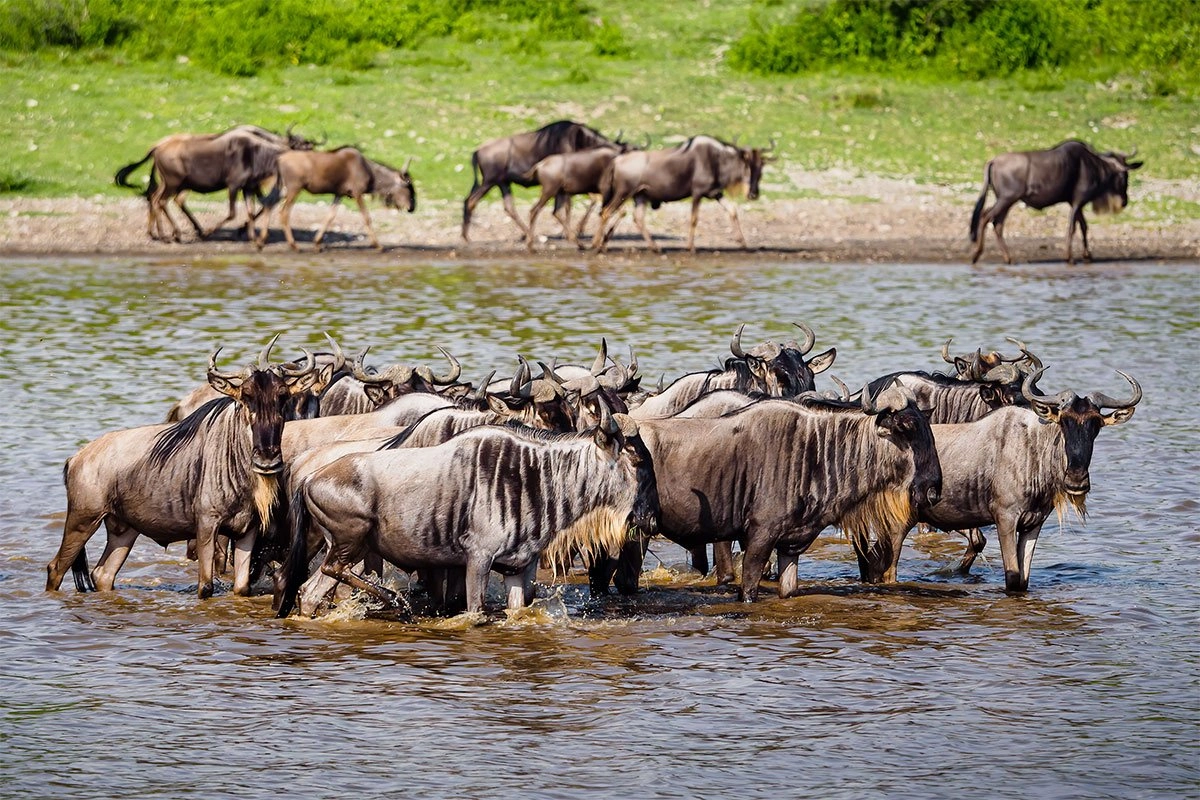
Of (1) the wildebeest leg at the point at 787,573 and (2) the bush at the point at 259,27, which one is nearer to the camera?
(1) the wildebeest leg at the point at 787,573

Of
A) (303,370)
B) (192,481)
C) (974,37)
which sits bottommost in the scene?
(192,481)

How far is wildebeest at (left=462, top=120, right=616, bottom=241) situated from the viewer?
22.9 metres

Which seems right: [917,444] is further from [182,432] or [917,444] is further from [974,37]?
[974,37]

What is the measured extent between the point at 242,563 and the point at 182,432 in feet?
2.32

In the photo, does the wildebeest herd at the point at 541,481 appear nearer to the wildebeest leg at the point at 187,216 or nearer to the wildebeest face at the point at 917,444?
the wildebeest face at the point at 917,444

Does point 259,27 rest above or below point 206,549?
above

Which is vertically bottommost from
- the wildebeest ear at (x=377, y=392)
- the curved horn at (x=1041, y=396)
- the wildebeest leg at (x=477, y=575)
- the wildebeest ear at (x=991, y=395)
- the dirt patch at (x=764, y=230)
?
the wildebeest leg at (x=477, y=575)

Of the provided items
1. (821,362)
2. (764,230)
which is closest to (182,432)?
(821,362)

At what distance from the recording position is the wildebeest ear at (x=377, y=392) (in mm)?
9578

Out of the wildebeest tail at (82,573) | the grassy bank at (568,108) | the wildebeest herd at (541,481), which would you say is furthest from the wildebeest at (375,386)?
the grassy bank at (568,108)

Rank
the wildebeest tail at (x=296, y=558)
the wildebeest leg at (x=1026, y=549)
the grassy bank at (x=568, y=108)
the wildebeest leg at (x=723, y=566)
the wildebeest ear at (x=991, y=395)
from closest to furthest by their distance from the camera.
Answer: the wildebeest tail at (x=296, y=558) < the wildebeest leg at (x=1026, y=549) < the wildebeest leg at (x=723, y=566) < the wildebeest ear at (x=991, y=395) < the grassy bank at (x=568, y=108)

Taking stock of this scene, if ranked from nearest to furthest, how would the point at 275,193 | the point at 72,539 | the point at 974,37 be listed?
the point at 72,539 < the point at 275,193 < the point at 974,37

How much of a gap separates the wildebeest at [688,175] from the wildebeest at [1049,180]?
9.17 feet

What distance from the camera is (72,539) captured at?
862cm
